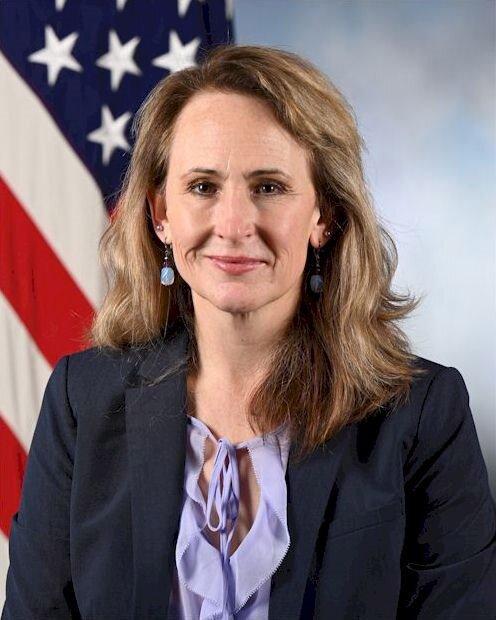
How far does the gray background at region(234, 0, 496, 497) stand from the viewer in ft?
10.1

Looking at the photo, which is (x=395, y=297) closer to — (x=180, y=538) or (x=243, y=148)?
(x=243, y=148)

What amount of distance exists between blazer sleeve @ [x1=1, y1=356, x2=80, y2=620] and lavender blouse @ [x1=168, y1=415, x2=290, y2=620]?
0.23 meters

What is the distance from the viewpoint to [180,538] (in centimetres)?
180

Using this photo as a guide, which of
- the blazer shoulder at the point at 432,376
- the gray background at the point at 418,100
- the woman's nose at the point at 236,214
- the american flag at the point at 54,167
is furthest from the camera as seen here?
the gray background at the point at 418,100

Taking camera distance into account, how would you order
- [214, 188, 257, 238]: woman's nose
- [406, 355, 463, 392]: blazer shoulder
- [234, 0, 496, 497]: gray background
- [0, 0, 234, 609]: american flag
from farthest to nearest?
[234, 0, 496, 497]: gray background < [0, 0, 234, 609]: american flag < [406, 355, 463, 392]: blazer shoulder < [214, 188, 257, 238]: woman's nose

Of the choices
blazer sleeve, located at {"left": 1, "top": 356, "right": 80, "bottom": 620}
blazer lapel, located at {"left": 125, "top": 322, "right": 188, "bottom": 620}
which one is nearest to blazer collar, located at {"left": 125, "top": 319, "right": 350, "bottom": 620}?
blazer lapel, located at {"left": 125, "top": 322, "right": 188, "bottom": 620}

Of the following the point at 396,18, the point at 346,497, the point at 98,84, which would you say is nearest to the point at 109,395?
the point at 346,497

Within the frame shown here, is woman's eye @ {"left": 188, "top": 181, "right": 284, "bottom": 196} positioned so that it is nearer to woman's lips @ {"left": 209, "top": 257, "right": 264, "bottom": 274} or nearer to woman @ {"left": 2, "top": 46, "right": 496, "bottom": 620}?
woman @ {"left": 2, "top": 46, "right": 496, "bottom": 620}

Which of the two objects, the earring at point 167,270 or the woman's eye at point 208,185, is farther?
the earring at point 167,270

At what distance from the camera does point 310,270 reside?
1946 mm

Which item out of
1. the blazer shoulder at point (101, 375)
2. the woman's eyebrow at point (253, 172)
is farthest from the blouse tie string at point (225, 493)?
the woman's eyebrow at point (253, 172)

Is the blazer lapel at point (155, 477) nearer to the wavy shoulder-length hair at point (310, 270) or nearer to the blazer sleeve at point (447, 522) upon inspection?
the wavy shoulder-length hair at point (310, 270)

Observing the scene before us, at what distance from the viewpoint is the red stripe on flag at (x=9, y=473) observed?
2.69m

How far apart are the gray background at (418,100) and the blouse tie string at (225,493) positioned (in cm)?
136
